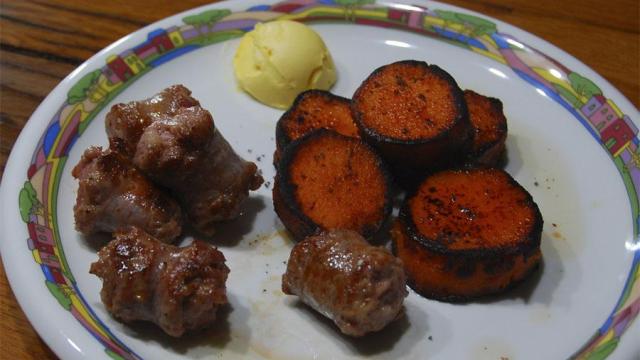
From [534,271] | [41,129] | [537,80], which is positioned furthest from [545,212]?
[41,129]

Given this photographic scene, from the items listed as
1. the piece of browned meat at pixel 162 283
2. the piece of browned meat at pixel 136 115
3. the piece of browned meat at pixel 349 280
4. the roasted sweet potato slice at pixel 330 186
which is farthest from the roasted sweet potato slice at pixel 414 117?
the piece of browned meat at pixel 162 283

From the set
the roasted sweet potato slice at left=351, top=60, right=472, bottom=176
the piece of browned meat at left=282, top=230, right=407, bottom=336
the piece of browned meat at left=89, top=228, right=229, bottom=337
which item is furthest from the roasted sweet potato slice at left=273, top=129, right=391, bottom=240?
the piece of browned meat at left=89, top=228, right=229, bottom=337

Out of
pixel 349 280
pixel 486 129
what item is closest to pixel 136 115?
pixel 349 280

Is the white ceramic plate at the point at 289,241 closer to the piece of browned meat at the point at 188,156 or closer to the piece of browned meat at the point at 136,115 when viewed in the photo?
the piece of browned meat at the point at 188,156

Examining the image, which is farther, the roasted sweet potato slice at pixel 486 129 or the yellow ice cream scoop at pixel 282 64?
the yellow ice cream scoop at pixel 282 64

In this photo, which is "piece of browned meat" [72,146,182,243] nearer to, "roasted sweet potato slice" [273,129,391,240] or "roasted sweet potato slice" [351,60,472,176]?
"roasted sweet potato slice" [273,129,391,240]

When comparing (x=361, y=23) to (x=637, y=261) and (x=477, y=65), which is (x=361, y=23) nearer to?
(x=477, y=65)

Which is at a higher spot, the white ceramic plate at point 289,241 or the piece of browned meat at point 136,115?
the piece of browned meat at point 136,115
